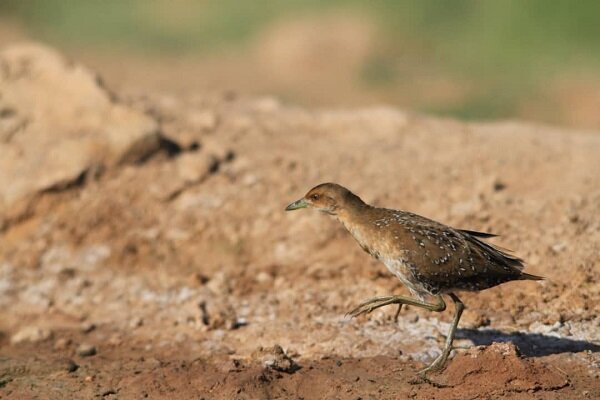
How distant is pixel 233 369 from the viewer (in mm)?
6238

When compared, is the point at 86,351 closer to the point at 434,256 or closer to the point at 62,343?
the point at 62,343

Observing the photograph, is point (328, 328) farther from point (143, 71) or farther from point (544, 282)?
point (143, 71)

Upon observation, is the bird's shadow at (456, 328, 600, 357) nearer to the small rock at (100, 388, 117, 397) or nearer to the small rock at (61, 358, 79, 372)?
the small rock at (100, 388, 117, 397)

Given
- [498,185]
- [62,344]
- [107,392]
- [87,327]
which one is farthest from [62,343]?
[498,185]

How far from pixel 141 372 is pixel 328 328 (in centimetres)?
148

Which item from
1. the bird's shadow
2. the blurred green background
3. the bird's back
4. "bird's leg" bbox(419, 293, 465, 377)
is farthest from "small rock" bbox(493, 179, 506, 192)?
the blurred green background

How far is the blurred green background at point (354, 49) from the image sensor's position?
686 inches

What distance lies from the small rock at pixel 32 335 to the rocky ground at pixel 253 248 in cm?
2

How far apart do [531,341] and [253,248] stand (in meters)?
2.87

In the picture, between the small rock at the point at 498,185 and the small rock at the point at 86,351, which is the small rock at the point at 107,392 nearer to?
the small rock at the point at 86,351

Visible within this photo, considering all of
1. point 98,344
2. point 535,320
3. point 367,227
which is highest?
point 367,227

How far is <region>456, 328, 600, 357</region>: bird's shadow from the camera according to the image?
609cm

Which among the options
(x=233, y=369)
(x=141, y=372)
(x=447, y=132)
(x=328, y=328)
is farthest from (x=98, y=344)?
(x=447, y=132)

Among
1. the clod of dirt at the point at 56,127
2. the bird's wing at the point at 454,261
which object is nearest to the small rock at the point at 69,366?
the clod of dirt at the point at 56,127
